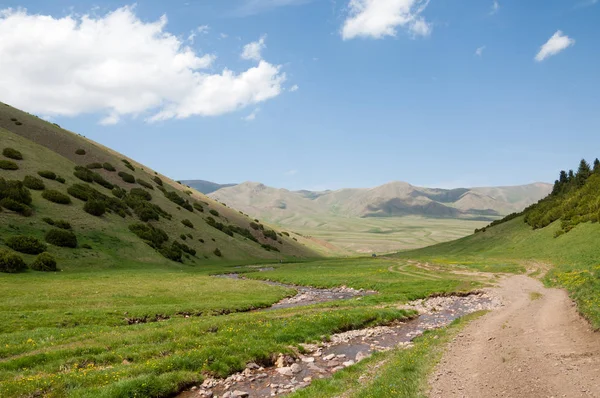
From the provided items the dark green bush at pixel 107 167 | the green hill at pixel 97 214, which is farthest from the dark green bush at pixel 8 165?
the dark green bush at pixel 107 167

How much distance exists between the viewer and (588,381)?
13.4m

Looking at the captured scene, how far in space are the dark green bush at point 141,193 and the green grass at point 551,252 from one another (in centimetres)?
8141

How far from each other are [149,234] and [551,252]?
8286 centimetres

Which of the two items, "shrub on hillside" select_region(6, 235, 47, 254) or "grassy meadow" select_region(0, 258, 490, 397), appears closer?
"grassy meadow" select_region(0, 258, 490, 397)

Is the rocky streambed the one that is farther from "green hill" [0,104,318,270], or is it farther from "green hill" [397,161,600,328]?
"green hill" [0,104,318,270]

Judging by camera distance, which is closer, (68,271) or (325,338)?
(325,338)

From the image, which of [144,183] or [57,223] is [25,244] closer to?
[57,223]

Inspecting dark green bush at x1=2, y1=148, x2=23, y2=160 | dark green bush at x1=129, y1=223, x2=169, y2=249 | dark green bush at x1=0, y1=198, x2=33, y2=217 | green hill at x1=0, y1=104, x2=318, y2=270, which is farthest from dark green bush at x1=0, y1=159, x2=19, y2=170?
dark green bush at x1=129, y1=223, x2=169, y2=249

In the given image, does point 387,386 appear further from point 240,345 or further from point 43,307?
point 43,307

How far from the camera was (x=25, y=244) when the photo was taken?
49.1m

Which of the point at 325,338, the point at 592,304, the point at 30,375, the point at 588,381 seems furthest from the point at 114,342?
the point at 592,304

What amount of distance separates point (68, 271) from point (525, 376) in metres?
54.6

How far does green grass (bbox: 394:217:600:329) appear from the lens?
3120 centimetres

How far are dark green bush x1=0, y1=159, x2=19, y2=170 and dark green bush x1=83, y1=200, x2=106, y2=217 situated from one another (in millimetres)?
15373
